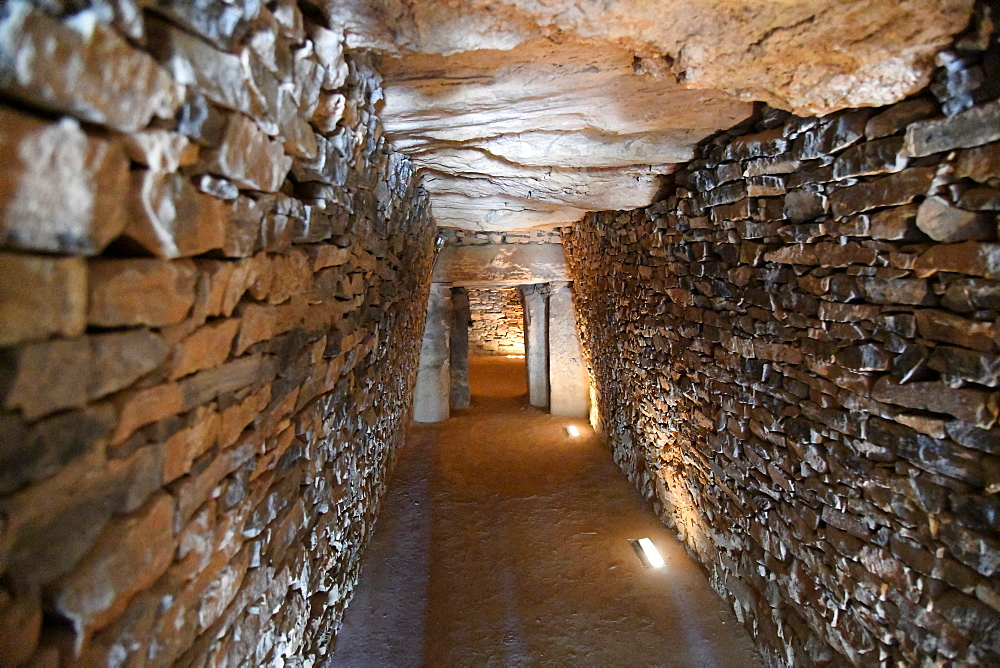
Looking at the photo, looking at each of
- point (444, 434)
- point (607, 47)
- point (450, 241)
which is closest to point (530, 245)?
point (450, 241)

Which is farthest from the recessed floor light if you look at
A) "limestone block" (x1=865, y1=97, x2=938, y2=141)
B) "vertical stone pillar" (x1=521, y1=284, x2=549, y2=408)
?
"vertical stone pillar" (x1=521, y1=284, x2=549, y2=408)

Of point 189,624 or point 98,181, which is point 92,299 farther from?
point 189,624

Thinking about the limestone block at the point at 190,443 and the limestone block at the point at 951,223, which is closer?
the limestone block at the point at 190,443

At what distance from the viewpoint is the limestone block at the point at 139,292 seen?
86 cm

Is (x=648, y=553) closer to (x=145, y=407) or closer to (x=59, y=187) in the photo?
(x=145, y=407)

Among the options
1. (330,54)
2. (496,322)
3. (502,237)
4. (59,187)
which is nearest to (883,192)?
(330,54)

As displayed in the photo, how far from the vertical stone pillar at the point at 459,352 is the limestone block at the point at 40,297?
21.4ft

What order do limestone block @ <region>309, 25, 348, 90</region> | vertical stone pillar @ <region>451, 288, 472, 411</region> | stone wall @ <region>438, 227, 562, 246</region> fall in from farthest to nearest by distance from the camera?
vertical stone pillar @ <region>451, 288, 472, 411</region>, stone wall @ <region>438, 227, 562, 246</region>, limestone block @ <region>309, 25, 348, 90</region>

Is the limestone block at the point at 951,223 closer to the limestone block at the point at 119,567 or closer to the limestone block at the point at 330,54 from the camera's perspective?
the limestone block at the point at 330,54

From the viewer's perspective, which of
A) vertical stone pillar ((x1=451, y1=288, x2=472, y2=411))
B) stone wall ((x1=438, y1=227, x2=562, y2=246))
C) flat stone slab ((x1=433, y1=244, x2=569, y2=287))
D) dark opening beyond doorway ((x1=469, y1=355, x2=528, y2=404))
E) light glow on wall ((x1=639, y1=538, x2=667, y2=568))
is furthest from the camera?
dark opening beyond doorway ((x1=469, y1=355, x2=528, y2=404))

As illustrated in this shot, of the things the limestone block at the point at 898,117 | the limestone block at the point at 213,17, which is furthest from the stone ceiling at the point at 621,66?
the limestone block at the point at 213,17

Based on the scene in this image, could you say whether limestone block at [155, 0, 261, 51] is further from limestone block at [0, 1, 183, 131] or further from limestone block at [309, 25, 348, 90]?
limestone block at [309, 25, 348, 90]

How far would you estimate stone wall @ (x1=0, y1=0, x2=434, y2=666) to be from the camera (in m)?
0.74

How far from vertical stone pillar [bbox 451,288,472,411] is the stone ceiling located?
4544mm
